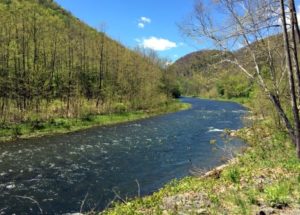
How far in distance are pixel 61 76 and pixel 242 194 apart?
55.4 m

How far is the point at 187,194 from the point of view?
42.6 feet

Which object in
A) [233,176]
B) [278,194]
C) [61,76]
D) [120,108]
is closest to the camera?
[278,194]

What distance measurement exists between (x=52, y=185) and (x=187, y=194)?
32.2 ft

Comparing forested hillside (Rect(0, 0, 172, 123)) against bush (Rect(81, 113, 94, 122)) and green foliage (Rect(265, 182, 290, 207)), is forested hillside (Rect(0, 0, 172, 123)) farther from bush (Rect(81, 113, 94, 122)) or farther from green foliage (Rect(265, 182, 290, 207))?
green foliage (Rect(265, 182, 290, 207))

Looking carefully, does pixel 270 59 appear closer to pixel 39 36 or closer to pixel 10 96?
pixel 10 96

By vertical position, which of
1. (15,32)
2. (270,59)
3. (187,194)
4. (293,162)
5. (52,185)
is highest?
(15,32)

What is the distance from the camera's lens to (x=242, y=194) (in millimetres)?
11227

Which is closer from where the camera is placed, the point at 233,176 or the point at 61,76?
the point at 233,176

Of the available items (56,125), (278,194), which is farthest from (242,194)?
(56,125)

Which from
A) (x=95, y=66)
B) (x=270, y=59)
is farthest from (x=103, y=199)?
(x=95, y=66)

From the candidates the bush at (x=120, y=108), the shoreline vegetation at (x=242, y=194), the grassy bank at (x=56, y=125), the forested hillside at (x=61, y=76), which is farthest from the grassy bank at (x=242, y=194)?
the bush at (x=120, y=108)

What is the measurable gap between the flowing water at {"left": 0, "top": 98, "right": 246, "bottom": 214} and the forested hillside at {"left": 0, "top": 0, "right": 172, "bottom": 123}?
11.1 metres

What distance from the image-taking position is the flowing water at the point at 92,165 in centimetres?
1766

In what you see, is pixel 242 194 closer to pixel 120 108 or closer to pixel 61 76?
pixel 120 108
